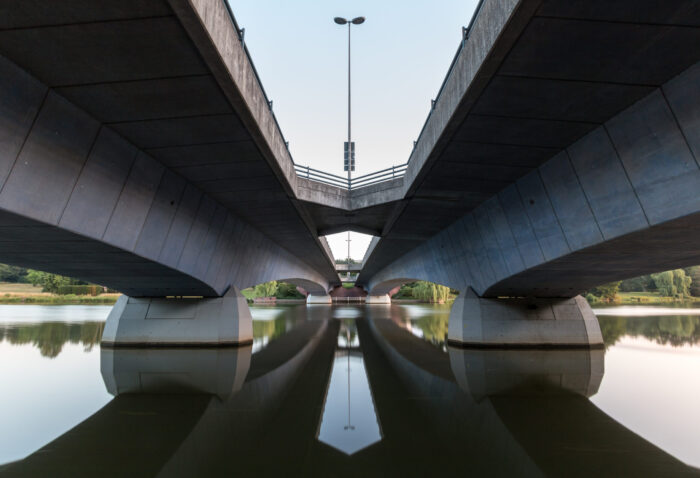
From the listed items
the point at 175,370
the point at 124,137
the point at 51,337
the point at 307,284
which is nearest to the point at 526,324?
the point at 175,370

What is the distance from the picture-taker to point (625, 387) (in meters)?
9.06

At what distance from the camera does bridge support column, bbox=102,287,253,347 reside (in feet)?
50.1

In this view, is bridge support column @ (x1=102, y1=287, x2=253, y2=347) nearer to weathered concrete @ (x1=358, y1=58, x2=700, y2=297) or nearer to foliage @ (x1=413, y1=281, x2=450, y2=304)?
weathered concrete @ (x1=358, y1=58, x2=700, y2=297)

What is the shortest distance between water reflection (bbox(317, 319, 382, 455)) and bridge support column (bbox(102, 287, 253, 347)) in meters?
5.99

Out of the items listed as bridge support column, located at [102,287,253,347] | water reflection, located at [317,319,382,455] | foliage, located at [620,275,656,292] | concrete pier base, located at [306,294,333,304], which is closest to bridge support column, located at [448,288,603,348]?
water reflection, located at [317,319,382,455]

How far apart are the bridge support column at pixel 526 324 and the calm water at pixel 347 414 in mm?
1940

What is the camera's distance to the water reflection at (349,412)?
5.70m

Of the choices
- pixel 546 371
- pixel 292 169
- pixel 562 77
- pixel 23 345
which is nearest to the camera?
pixel 562 77

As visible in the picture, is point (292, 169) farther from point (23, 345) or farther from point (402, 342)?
point (23, 345)

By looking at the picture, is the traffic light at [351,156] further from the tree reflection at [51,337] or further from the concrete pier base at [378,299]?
the concrete pier base at [378,299]

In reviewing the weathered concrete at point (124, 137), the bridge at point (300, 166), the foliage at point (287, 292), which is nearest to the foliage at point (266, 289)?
the foliage at point (287, 292)

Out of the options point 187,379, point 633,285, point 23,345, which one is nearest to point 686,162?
point 187,379

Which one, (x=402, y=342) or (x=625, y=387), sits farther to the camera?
(x=402, y=342)

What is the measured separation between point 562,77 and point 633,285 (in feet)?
438
